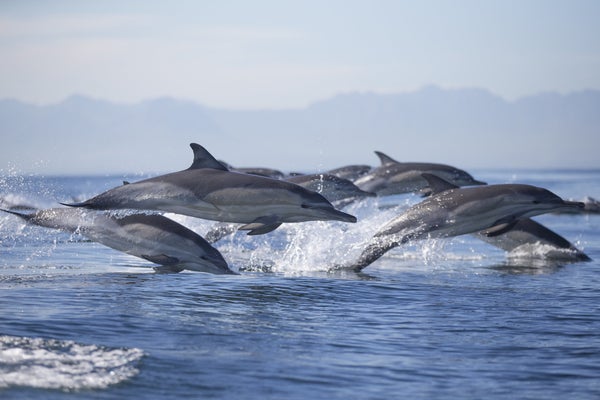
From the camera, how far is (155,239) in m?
11.7

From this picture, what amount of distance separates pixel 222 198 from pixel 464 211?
11.3ft

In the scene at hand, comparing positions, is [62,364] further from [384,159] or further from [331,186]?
[384,159]

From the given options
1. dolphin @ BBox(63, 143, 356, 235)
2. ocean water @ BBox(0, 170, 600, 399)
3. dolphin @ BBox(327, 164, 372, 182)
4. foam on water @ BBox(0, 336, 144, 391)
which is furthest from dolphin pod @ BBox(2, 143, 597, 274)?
dolphin @ BBox(327, 164, 372, 182)

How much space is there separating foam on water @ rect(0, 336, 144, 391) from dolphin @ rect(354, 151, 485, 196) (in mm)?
12248

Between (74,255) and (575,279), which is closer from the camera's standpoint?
(575,279)

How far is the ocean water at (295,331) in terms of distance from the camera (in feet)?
22.9

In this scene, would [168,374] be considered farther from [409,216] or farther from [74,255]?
[74,255]

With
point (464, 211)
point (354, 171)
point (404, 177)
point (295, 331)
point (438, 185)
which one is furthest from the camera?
point (354, 171)

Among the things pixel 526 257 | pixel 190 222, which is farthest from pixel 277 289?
pixel 190 222

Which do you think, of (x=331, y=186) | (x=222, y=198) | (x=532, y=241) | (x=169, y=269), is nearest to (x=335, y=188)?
(x=331, y=186)

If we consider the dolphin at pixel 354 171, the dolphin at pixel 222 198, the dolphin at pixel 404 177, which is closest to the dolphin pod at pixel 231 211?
the dolphin at pixel 222 198

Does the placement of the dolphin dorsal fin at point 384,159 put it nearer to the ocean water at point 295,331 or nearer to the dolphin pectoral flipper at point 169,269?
the ocean water at point 295,331

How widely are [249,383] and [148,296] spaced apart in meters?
3.82

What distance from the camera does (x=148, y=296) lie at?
10.6m
